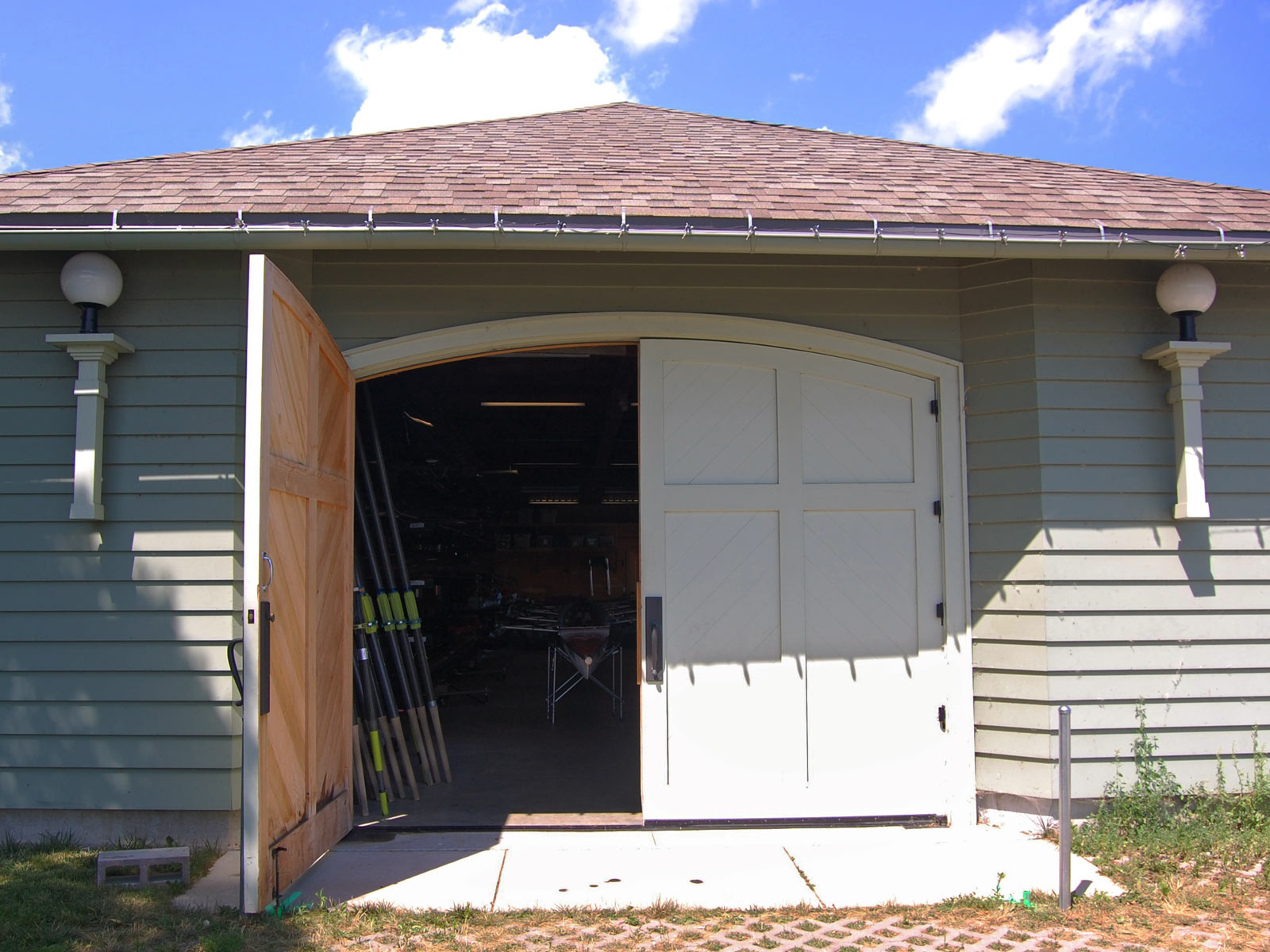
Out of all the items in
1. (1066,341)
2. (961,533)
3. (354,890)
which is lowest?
(354,890)

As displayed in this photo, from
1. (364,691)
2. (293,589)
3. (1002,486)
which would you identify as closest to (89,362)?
(293,589)

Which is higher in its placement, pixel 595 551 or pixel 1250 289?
pixel 1250 289

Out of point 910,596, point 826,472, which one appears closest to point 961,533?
point 910,596

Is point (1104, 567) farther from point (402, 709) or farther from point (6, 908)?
point (6, 908)

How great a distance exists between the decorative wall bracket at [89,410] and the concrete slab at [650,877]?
2.69m

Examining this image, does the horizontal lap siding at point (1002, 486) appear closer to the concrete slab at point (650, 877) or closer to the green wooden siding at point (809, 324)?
the green wooden siding at point (809, 324)

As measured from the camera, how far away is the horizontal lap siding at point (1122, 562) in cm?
485

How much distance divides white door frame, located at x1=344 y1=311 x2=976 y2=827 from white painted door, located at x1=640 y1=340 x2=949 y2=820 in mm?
59

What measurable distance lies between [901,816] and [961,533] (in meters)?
1.53

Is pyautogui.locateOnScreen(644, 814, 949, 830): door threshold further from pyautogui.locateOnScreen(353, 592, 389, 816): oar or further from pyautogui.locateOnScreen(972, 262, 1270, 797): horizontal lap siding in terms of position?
pyautogui.locateOnScreen(353, 592, 389, 816): oar

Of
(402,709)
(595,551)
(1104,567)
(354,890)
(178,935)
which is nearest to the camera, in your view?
(178,935)

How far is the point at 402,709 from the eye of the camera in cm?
621

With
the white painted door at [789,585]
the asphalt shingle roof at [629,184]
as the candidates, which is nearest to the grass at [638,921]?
the white painted door at [789,585]

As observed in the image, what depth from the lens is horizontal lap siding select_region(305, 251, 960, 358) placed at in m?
5.08
